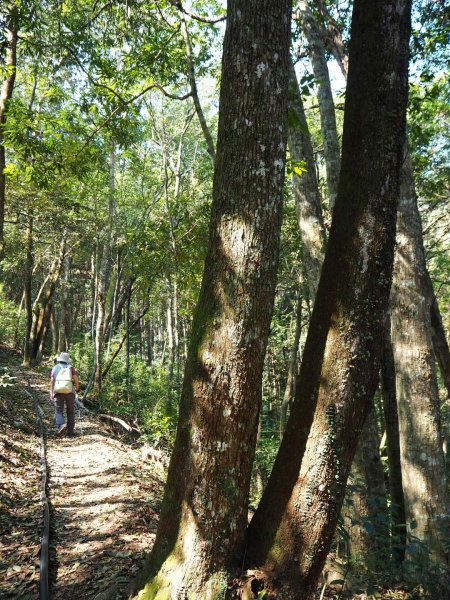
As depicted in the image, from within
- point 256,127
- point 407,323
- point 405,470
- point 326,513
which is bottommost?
point 405,470

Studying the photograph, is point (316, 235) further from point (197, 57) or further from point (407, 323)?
point (197, 57)

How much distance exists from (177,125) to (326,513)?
26.1 meters

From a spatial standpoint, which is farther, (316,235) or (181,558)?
(316,235)

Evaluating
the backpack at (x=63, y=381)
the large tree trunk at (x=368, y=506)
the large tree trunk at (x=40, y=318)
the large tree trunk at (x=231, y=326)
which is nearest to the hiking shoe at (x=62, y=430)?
the backpack at (x=63, y=381)

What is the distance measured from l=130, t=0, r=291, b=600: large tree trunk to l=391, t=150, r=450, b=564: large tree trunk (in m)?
3.23

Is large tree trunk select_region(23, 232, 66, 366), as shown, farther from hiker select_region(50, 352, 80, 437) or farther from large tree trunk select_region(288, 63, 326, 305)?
large tree trunk select_region(288, 63, 326, 305)

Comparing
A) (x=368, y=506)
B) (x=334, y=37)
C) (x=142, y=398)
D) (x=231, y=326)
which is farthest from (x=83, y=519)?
(x=142, y=398)

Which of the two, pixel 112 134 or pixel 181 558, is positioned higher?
pixel 112 134

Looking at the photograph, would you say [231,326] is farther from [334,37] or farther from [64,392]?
[64,392]

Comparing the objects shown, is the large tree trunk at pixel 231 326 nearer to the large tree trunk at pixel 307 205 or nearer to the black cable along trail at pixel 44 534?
the black cable along trail at pixel 44 534

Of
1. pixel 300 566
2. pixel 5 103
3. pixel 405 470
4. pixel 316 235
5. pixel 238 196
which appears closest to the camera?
pixel 300 566

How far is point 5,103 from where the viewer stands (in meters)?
8.65

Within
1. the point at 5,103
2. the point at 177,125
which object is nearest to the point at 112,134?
the point at 5,103

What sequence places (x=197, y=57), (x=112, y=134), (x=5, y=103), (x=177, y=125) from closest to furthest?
(x=112, y=134), (x=5, y=103), (x=197, y=57), (x=177, y=125)
